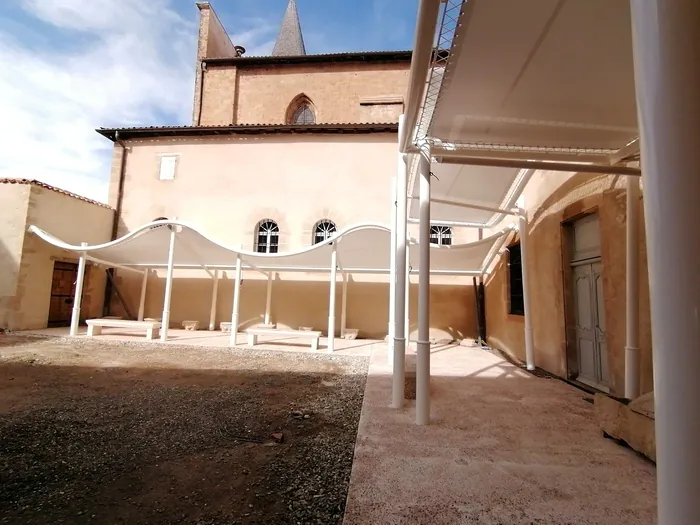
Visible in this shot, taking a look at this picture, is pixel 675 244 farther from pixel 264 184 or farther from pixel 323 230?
pixel 264 184

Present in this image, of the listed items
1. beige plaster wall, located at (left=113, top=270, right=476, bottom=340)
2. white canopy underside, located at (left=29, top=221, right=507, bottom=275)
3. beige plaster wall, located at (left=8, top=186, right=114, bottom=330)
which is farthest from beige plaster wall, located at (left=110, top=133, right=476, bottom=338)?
white canopy underside, located at (left=29, top=221, right=507, bottom=275)

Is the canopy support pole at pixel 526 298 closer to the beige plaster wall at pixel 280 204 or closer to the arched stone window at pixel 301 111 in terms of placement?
the beige plaster wall at pixel 280 204

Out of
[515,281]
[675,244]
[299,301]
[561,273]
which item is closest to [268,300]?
[299,301]

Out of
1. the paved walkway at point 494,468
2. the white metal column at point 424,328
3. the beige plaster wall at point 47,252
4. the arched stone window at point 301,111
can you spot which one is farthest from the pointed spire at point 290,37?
the paved walkway at point 494,468

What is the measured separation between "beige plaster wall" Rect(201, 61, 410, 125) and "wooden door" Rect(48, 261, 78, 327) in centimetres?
646

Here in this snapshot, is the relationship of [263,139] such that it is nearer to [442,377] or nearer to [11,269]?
[11,269]

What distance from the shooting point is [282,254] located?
663cm

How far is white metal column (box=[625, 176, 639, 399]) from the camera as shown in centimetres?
339

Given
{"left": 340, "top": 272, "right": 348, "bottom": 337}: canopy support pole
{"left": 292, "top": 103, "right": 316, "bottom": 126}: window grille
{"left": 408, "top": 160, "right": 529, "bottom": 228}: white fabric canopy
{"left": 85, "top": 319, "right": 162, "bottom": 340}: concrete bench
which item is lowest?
{"left": 85, "top": 319, "right": 162, "bottom": 340}: concrete bench

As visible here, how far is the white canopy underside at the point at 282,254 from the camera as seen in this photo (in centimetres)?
664

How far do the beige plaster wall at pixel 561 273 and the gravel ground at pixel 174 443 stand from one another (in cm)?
280

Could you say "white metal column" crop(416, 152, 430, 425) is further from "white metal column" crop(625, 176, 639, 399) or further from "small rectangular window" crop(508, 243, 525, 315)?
"small rectangular window" crop(508, 243, 525, 315)

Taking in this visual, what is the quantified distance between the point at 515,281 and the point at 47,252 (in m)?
10.5

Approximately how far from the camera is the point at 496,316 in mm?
7582
